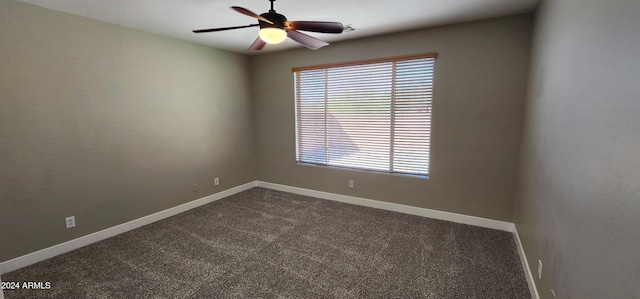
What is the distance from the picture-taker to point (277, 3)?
257cm

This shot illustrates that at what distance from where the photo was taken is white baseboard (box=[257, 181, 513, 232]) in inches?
130

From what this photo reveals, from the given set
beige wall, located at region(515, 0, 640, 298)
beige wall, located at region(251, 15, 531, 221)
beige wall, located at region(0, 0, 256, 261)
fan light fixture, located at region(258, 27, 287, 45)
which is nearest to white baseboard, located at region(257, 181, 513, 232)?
beige wall, located at region(251, 15, 531, 221)

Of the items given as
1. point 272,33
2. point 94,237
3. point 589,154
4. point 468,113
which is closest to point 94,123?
point 94,237

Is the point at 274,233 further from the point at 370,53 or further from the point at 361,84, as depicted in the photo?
the point at 370,53

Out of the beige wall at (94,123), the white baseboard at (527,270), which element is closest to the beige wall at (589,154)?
the white baseboard at (527,270)

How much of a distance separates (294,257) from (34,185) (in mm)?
2618

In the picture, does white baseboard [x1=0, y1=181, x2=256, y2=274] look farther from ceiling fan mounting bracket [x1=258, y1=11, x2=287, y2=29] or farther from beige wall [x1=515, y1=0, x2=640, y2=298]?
beige wall [x1=515, y1=0, x2=640, y2=298]

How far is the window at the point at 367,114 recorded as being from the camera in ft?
11.7

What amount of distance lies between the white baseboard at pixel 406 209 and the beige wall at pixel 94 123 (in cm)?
151

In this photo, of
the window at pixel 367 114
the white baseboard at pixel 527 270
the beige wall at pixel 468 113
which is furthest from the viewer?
the window at pixel 367 114

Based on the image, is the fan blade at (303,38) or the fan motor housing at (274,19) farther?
the fan blade at (303,38)

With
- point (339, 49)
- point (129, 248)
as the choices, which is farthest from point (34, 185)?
point (339, 49)

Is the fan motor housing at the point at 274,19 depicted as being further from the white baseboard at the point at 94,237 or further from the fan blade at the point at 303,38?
the white baseboard at the point at 94,237

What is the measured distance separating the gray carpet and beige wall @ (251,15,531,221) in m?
0.39
